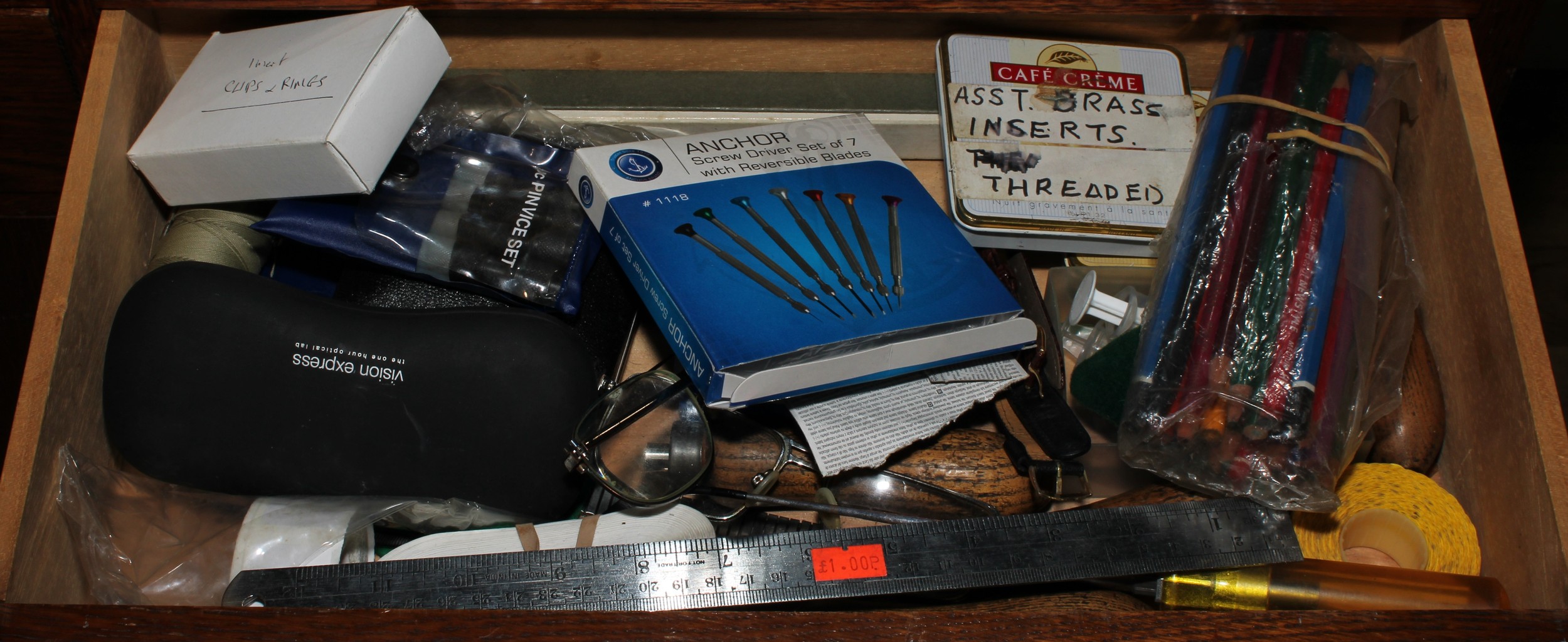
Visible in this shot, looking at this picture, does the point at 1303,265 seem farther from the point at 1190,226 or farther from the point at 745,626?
the point at 745,626

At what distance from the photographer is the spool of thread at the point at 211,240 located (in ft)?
2.39

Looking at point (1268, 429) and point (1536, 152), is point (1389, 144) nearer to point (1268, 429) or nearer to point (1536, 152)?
point (1268, 429)

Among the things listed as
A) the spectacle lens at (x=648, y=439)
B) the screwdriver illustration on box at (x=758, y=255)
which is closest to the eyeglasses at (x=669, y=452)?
the spectacle lens at (x=648, y=439)

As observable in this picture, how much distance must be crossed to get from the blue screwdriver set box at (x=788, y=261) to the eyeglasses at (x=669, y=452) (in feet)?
0.26

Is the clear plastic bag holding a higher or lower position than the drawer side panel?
lower

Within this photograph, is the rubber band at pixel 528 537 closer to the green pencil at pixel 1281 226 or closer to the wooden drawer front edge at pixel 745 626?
the wooden drawer front edge at pixel 745 626

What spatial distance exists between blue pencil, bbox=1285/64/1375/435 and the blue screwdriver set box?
0.60ft

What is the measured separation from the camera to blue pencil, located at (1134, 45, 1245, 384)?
68 centimetres

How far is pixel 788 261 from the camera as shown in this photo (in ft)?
2.35

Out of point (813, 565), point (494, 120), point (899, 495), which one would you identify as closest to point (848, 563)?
point (813, 565)

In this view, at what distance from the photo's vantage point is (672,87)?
2.82ft

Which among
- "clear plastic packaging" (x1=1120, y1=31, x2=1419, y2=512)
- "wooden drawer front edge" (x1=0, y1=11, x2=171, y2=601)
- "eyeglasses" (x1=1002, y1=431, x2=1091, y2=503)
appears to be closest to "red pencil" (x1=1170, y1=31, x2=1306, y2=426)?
"clear plastic packaging" (x1=1120, y1=31, x2=1419, y2=512)

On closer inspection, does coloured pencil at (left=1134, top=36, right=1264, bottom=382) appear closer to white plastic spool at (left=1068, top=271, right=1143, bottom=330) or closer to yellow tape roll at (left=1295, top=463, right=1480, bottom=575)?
white plastic spool at (left=1068, top=271, right=1143, bottom=330)

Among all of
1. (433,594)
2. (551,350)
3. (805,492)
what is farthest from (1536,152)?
(433,594)
